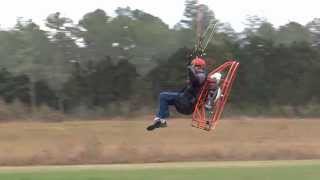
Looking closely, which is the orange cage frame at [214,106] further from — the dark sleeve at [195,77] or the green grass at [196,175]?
the green grass at [196,175]

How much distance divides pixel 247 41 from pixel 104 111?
44.8 ft

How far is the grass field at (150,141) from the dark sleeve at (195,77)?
13627 mm

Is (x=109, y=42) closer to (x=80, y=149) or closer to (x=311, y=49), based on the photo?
(x=311, y=49)

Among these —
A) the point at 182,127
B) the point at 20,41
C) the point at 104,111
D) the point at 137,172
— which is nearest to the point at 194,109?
the point at 137,172

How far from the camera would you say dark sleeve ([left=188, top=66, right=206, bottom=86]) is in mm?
16547

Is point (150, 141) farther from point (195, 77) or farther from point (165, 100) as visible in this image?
point (195, 77)

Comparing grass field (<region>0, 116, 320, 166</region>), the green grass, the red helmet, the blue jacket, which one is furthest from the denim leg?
grass field (<region>0, 116, 320, 166</region>)

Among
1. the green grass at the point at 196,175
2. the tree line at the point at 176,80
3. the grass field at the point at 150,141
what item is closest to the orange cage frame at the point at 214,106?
the green grass at the point at 196,175

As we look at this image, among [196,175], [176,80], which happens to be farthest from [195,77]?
[176,80]

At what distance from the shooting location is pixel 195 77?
16812 millimetres

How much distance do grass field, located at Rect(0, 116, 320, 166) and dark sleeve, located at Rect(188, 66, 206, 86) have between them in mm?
13627

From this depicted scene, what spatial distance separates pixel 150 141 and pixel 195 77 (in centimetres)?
2532

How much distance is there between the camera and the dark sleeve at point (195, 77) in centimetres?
1655

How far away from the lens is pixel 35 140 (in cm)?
4300
